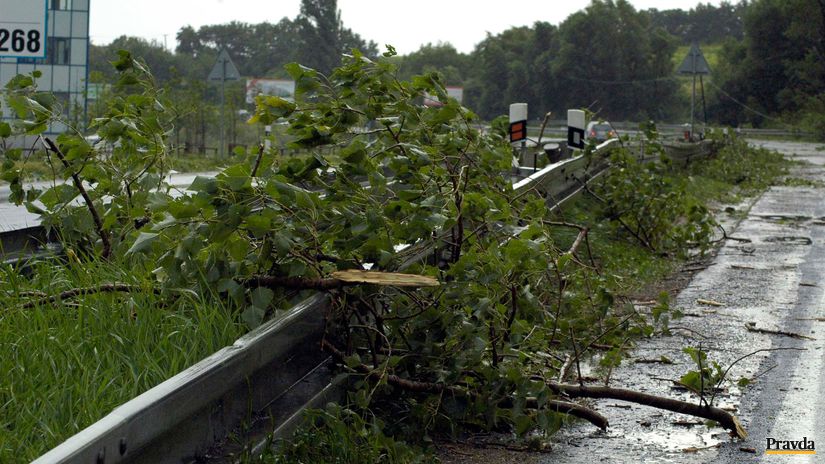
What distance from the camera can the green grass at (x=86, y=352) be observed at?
11.8 feet

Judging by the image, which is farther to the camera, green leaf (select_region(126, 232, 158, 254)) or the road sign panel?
the road sign panel

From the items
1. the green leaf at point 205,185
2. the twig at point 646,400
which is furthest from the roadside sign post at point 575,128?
the green leaf at point 205,185

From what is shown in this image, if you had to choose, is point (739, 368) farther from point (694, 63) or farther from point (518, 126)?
point (694, 63)

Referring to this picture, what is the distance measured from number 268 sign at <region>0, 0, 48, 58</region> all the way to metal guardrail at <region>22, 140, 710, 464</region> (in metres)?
9.49

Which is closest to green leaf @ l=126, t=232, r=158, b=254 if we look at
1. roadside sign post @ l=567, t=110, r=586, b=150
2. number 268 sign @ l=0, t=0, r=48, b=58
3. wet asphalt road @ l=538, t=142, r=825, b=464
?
wet asphalt road @ l=538, t=142, r=825, b=464

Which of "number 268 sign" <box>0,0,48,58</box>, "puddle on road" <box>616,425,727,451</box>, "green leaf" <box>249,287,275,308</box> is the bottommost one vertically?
"puddle on road" <box>616,425,727,451</box>

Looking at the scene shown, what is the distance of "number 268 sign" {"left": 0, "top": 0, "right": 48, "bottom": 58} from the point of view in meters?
13.4

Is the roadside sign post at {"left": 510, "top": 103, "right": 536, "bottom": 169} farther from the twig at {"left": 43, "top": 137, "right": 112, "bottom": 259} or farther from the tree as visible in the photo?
the tree

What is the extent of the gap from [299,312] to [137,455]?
141 cm

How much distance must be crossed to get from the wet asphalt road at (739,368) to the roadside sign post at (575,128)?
3205 millimetres

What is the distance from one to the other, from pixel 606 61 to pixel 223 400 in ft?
344

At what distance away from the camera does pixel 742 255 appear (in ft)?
38.5

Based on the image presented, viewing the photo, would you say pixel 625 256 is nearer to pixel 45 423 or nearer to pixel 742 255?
pixel 742 255

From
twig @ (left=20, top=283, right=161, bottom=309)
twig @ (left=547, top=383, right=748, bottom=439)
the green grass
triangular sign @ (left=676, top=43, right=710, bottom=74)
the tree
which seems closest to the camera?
the green grass
